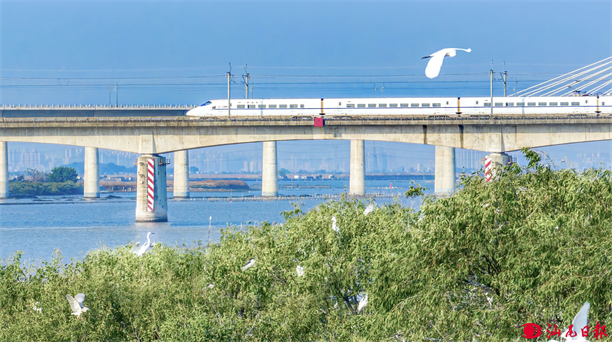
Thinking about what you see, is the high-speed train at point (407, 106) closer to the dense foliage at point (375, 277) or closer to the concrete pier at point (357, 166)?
the concrete pier at point (357, 166)

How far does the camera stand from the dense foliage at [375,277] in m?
15.7

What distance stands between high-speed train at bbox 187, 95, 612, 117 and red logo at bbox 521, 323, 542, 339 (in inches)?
2276

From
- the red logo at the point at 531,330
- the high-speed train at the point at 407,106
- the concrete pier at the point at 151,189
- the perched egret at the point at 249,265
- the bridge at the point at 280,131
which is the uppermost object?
the high-speed train at the point at 407,106

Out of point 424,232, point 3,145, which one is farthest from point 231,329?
point 3,145

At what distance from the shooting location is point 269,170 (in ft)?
446

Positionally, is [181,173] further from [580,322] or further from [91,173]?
[580,322]

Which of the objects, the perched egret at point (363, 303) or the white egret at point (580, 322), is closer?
the white egret at point (580, 322)

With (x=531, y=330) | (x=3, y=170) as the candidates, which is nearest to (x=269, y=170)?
(x=3, y=170)

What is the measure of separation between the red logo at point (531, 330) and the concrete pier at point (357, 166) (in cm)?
10258

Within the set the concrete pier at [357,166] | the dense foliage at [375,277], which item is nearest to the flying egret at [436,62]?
the dense foliage at [375,277]

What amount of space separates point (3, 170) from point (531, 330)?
13492 cm

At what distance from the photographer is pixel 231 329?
20469 mm

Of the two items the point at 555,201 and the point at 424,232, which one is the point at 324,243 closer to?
the point at 424,232

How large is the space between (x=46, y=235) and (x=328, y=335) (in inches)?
1747
